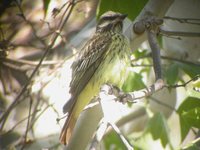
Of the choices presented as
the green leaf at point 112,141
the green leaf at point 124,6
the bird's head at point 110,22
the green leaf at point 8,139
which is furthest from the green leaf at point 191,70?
the green leaf at point 8,139

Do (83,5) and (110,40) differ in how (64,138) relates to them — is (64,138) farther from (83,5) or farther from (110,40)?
(83,5)

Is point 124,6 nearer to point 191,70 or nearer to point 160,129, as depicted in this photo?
point 191,70

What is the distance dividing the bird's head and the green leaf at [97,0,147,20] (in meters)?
0.33

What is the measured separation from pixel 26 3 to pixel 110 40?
4.73ft

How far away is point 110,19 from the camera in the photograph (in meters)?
4.14

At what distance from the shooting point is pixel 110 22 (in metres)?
4.22

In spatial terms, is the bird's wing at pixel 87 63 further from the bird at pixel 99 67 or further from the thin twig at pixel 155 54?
the thin twig at pixel 155 54

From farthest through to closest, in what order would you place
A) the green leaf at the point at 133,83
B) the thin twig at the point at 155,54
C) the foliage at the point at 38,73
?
the green leaf at the point at 133,83 < the foliage at the point at 38,73 < the thin twig at the point at 155,54

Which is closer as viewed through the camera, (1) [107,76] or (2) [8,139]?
(1) [107,76]

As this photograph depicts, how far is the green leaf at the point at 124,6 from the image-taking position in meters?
3.54

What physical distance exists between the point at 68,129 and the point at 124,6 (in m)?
0.96

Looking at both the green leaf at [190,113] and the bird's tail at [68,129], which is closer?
the green leaf at [190,113]

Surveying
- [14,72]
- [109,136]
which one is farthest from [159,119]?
[14,72]

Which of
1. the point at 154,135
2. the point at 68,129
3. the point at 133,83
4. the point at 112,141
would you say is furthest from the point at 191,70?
the point at 112,141
